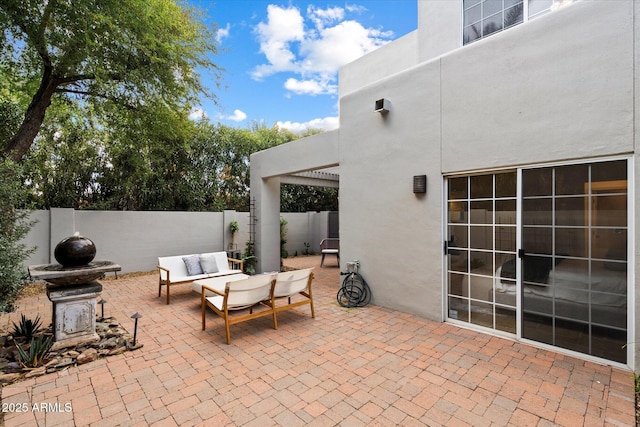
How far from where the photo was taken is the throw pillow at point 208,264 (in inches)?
254

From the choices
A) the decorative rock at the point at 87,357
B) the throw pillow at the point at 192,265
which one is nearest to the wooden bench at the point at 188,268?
the throw pillow at the point at 192,265

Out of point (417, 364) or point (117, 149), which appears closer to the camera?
point (417, 364)

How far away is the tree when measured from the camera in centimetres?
531

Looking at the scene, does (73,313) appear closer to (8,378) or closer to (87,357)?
(87,357)

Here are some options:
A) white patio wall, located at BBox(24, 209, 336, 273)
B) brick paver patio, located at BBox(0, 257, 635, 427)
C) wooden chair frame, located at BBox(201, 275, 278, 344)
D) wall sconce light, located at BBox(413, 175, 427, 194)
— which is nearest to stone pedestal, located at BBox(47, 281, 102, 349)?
Answer: brick paver patio, located at BBox(0, 257, 635, 427)

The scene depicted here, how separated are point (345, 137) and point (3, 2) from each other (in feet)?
21.3

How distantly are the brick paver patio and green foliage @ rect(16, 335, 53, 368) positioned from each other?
1.39ft

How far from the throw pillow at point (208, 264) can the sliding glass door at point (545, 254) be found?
4.97 m

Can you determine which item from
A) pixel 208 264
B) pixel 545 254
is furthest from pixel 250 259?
pixel 545 254

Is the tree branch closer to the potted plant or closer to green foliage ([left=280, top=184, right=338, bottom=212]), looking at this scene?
the potted plant

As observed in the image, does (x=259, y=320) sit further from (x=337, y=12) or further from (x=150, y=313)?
(x=337, y=12)

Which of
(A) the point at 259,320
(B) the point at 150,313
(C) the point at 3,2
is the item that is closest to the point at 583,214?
(A) the point at 259,320

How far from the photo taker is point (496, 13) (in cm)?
557

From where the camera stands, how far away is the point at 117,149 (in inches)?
343
